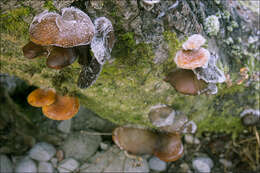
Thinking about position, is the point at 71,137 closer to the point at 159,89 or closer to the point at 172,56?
the point at 159,89

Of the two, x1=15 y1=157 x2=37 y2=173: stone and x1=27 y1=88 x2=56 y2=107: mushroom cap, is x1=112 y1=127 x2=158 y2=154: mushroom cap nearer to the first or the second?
x1=27 y1=88 x2=56 y2=107: mushroom cap

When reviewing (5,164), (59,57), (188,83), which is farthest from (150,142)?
(5,164)

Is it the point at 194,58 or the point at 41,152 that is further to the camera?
the point at 41,152

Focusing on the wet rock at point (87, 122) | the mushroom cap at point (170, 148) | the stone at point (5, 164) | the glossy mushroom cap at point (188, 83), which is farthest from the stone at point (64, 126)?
the glossy mushroom cap at point (188, 83)

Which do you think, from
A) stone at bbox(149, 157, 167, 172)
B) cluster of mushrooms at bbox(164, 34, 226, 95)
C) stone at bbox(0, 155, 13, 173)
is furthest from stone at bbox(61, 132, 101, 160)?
cluster of mushrooms at bbox(164, 34, 226, 95)

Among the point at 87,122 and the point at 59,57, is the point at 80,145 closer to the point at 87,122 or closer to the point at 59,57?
the point at 87,122

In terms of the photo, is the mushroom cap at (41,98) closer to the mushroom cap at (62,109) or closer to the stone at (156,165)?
the mushroom cap at (62,109)
